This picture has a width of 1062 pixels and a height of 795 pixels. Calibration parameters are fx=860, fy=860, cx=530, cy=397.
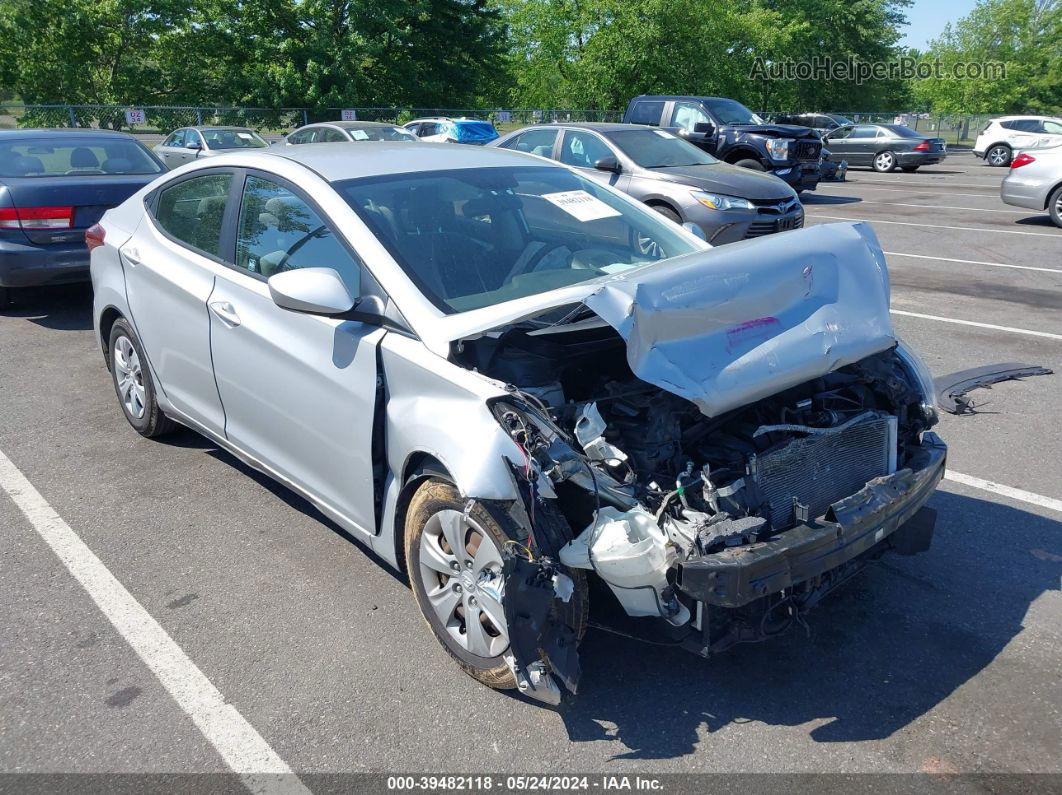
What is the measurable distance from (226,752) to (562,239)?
253cm

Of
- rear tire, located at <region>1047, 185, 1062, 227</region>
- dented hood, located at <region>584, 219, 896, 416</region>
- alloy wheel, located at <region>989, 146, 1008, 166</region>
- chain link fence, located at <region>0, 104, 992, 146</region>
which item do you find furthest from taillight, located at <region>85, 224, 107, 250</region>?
alloy wheel, located at <region>989, 146, 1008, 166</region>

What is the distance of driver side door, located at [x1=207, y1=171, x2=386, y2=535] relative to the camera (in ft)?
11.1

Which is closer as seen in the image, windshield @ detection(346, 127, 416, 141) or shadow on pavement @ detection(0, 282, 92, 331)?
shadow on pavement @ detection(0, 282, 92, 331)

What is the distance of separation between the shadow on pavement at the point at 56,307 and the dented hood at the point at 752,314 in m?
6.88

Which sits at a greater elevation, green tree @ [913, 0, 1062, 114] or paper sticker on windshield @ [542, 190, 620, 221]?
green tree @ [913, 0, 1062, 114]

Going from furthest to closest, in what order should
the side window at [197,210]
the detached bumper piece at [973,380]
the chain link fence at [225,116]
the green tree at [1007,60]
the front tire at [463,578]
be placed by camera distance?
the green tree at [1007,60] → the chain link fence at [225,116] → the detached bumper piece at [973,380] → the side window at [197,210] → the front tire at [463,578]

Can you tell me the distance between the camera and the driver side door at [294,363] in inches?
134

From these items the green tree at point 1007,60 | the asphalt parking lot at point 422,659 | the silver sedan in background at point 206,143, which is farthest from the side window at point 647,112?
the green tree at point 1007,60

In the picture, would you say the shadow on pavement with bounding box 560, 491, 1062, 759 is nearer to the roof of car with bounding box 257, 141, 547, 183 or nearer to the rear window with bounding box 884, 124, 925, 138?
the roof of car with bounding box 257, 141, 547, 183

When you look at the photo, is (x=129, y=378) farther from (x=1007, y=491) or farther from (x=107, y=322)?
(x=1007, y=491)

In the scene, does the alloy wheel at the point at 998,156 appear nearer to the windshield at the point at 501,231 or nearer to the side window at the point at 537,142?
the side window at the point at 537,142

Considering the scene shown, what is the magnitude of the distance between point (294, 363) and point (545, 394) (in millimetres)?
1158

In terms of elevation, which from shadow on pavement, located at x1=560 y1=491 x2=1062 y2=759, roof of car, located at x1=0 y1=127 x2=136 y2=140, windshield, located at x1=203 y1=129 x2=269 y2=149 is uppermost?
roof of car, located at x1=0 y1=127 x2=136 y2=140

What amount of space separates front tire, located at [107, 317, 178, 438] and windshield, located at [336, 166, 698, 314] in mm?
2094
